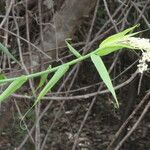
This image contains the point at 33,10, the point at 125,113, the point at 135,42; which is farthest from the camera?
the point at 125,113

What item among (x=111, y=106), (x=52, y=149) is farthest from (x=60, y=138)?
(x=111, y=106)

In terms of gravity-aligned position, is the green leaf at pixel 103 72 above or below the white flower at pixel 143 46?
below

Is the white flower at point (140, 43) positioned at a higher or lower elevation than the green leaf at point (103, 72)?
higher

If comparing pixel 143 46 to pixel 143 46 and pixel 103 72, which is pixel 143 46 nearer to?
pixel 143 46

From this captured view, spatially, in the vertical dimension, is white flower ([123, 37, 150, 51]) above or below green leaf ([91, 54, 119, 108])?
above

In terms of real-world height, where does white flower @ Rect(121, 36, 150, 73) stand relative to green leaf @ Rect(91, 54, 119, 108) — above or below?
above

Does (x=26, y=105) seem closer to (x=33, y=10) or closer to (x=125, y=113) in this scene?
(x=33, y=10)

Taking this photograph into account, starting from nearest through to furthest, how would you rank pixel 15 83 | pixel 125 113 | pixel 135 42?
pixel 135 42, pixel 15 83, pixel 125 113

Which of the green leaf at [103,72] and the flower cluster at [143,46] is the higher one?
the flower cluster at [143,46]

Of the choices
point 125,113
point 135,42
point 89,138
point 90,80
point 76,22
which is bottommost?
point 89,138

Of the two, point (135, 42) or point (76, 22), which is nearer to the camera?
point (135, 42)

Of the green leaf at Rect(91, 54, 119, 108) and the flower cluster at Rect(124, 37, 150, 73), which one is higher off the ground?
the flower cluster at Rect(124, 37, 150, 73)
